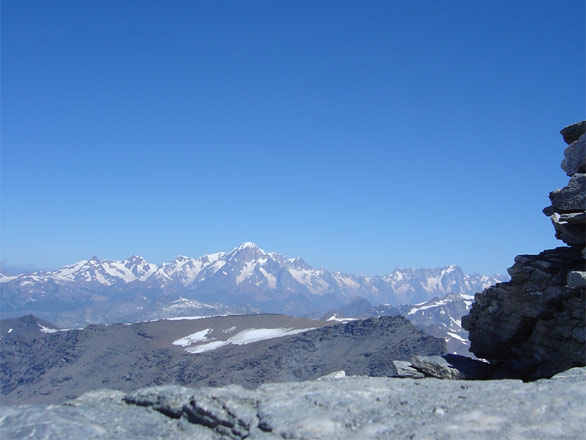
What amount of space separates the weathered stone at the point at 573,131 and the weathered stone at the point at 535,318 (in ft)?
18.9

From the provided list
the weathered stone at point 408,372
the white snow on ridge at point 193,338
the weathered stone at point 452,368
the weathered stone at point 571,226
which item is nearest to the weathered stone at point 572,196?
the weathered stone at point 571,226

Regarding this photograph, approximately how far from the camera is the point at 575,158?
18516mm

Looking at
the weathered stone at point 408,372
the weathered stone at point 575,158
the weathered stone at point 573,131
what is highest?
the weathered stone at point 573,131

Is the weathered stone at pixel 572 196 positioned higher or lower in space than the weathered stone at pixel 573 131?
lower

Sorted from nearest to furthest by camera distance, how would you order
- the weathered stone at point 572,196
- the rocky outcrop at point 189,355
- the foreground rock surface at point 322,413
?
the foreground rock surface at point 322,413, the weathered stone at point 572,196, the rocky outcrop at point 189,355

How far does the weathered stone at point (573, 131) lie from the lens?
782 inches

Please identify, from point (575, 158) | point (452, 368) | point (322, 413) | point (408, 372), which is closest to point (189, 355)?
point (408, 372)

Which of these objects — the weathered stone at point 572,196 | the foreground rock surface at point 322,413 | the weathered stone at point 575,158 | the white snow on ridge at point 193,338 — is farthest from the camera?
the white snow on ridge at point 193,338

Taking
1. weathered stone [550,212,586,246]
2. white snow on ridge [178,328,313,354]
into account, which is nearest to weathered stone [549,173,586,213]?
weathered stone [550,212,586,246]

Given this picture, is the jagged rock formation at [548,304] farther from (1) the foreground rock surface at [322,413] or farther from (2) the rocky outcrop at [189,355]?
(2) the rocky outcrop at [189,355]

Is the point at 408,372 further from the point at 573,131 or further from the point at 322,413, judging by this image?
the point at 573,131

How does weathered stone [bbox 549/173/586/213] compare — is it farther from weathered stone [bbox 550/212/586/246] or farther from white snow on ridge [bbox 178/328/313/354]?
white snow on ridge [bbox 178/328/313/354]

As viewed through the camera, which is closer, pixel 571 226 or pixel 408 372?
pixel 571 226

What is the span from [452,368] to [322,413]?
10.4m
